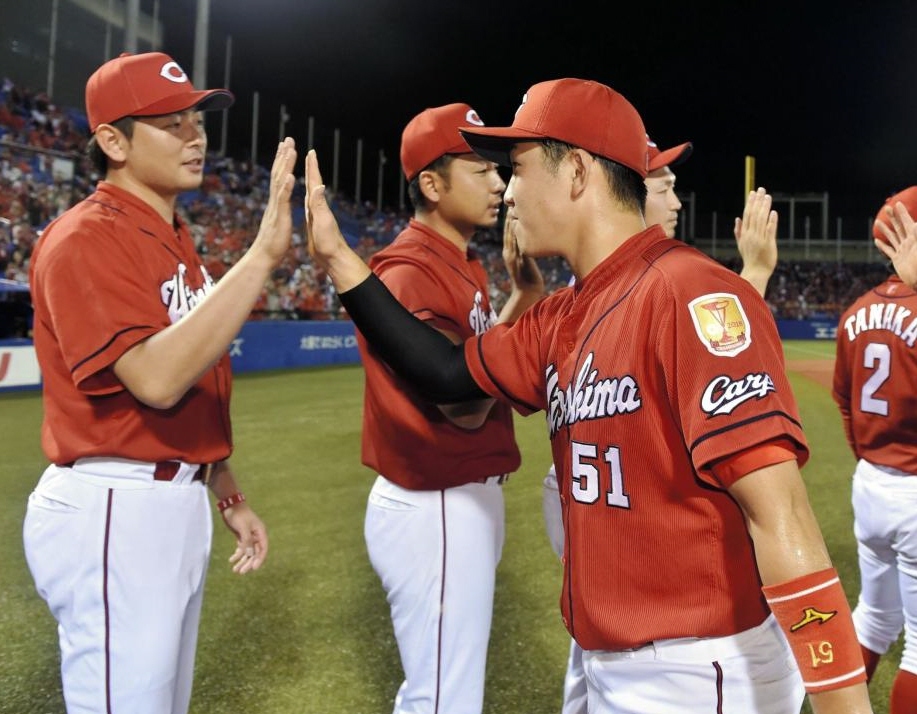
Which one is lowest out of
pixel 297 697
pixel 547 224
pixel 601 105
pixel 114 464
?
pixel 297 697

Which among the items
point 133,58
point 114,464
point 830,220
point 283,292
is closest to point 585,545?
point 114,464

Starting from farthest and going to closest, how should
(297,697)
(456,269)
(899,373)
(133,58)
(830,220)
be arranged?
(830,220)
(297,697)
(899,373)
(456,269)
(133,58)

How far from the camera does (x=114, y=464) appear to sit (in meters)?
1.79

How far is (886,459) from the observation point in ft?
9.37

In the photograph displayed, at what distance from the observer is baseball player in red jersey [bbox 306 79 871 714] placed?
110 centimetres

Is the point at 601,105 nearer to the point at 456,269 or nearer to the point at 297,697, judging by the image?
the point at 456,269

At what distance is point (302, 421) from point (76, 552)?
778cm

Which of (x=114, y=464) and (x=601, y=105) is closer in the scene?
(x=601, y=105)

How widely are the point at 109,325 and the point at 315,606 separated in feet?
9.28

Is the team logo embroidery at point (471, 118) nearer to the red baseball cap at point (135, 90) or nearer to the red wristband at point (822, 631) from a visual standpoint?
the red baseball cap at point (135, 90)

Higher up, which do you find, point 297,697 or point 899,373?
point 899,373

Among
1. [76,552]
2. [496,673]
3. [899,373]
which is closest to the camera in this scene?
[76,552]

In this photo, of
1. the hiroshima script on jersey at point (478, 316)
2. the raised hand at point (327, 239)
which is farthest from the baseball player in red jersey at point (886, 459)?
the raised hand at point (327, 239)

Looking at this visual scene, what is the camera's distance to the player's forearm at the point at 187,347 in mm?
1621
